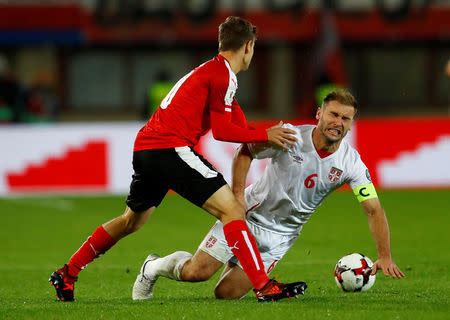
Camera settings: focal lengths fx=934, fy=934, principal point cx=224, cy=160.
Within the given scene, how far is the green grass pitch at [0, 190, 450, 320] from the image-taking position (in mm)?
6020

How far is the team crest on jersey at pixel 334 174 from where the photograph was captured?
668 centimetres

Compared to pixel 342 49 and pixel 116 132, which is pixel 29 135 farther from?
pixel 342 49

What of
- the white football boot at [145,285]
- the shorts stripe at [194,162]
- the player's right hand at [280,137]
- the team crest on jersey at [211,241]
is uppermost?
the player's right hand at [280,137]

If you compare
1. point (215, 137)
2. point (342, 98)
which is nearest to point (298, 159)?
point (342, 98)

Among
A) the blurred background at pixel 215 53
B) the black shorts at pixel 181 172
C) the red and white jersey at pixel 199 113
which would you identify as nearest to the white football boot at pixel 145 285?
the black shorts at pixel 181 172

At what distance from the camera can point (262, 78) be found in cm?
2502

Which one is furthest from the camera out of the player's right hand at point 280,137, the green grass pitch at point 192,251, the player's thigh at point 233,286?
the player's thigh at point 233,286

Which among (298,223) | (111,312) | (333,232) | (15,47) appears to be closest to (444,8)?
(15,47)

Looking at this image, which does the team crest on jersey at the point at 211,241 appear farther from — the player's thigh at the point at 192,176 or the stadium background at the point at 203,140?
the player's thigh at the point at 192,176

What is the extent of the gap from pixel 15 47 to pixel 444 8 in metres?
11.0

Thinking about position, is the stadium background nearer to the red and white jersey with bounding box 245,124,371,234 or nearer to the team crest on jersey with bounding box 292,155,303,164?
the red and white jersey with bounding box 245,124,371,234

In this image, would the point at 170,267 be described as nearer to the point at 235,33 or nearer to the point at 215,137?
the point at 215,137

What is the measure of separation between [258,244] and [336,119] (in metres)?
1.13

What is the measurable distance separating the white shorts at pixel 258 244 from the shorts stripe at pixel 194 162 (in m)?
0.64
